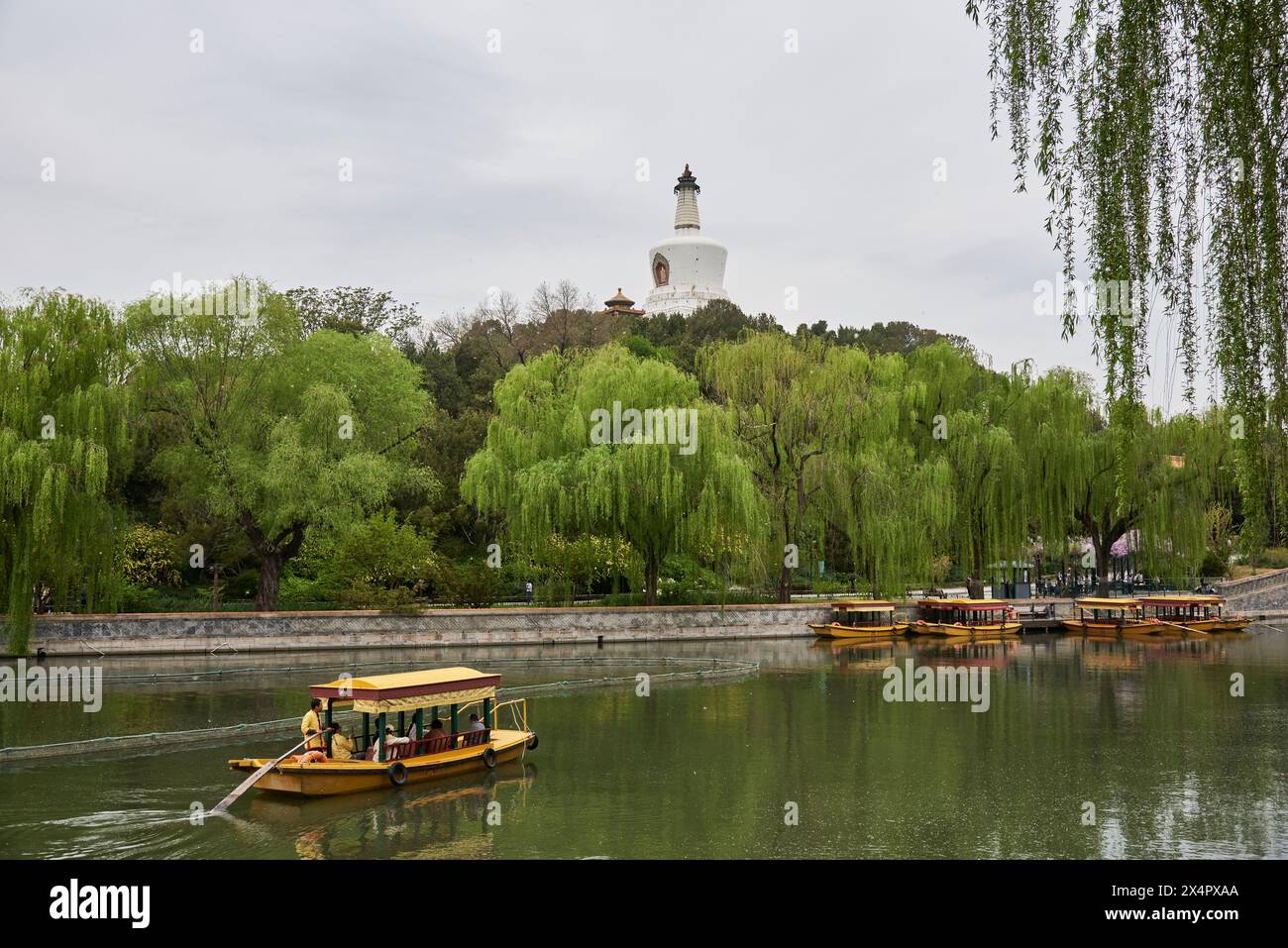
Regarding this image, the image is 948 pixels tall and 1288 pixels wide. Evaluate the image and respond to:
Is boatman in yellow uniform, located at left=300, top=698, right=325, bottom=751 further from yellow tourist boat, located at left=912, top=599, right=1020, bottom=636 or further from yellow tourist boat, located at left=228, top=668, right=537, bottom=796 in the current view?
yellow tourist boat, located at left=912, top=599, right=1020, bottom=636

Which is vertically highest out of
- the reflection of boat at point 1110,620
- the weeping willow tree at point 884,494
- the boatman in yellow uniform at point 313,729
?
the weeping willow tree at point 884,494

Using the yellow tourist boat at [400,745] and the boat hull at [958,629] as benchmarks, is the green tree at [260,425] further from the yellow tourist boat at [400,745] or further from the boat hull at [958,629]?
the boat hull at [958,629]

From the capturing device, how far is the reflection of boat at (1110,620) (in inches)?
1535

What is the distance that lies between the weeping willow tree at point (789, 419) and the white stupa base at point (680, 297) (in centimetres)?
6373

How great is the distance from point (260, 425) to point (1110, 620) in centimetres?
3076

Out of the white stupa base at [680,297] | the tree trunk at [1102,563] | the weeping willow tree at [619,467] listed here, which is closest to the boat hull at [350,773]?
the weeping willow tree at [619,467]

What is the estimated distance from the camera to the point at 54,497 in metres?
25.7

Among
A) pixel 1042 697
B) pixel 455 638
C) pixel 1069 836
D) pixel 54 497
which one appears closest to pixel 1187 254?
pixel 1069 836

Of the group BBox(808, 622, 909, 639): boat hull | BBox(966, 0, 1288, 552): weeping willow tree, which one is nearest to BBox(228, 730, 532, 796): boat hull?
BBox(966, 0, 1288, 552): weeping willow tree

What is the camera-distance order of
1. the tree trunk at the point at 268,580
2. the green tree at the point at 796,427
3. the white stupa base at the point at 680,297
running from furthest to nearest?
the white stupa base at the point at 680,297
the green tree at the point at 796,427
the tree trunk at the point at 268,580

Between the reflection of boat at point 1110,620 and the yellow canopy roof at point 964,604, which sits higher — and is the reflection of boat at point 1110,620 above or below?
below

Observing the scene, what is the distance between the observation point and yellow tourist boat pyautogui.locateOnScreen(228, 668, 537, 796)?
14125 millimetres

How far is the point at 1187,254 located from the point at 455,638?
27.6m
